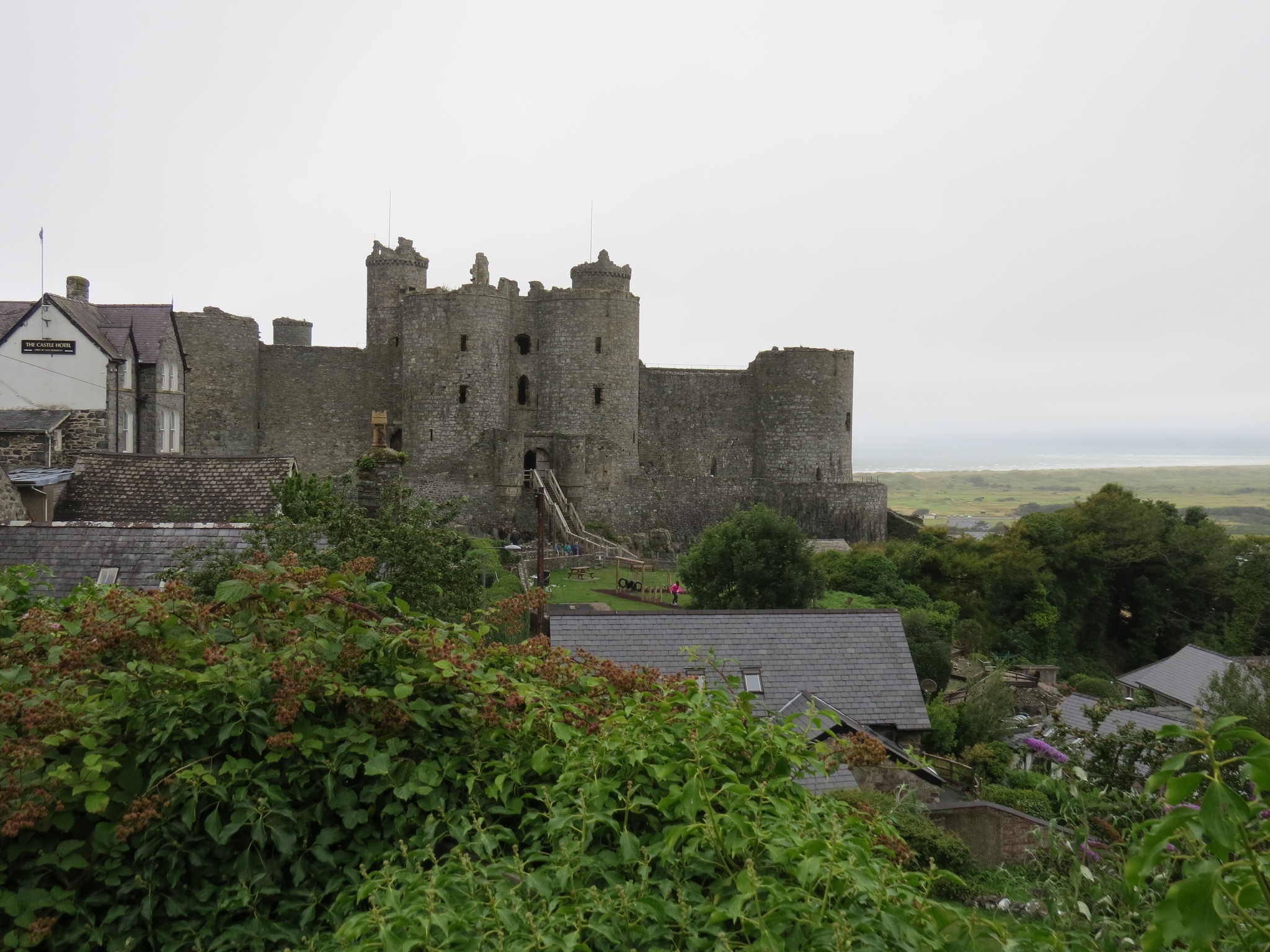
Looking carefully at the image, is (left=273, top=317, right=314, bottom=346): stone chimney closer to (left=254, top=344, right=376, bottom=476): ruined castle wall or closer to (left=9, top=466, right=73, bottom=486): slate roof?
(left=254, top=344, right=376, bottom=476): ruined castle wall

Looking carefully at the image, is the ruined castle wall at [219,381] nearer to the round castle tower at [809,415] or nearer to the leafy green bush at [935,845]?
the round castle tower at [809,415]

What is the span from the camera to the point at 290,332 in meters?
38.9

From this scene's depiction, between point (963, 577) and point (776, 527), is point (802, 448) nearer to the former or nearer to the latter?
point (963, 577)

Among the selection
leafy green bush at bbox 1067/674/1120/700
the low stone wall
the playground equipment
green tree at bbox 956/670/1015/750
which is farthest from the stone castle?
the low stone wall

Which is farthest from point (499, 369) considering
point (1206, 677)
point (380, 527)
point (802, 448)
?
point (1206, 677)

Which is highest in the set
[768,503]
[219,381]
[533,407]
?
[219,381]

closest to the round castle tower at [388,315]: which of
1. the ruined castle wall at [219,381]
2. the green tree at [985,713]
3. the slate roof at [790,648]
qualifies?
the ruined castle wall at [219,381]

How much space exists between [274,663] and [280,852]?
725mm

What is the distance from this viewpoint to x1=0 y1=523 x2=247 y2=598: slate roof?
11.1m

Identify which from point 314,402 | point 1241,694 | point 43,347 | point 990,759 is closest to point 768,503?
point 314,402

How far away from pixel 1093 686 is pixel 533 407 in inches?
786

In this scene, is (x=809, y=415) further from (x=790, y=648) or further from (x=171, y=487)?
(x=171, y=487)

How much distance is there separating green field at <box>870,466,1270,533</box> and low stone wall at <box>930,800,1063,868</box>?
69.2m

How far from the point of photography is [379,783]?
12.5ft
